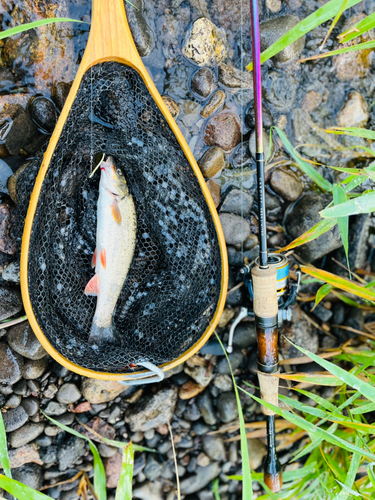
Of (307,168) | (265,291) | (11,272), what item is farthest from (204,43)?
(11,272)

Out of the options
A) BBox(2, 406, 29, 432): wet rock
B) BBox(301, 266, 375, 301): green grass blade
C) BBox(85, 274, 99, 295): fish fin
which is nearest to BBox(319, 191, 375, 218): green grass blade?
BBox(301, 266, 375, 301): green grass blade

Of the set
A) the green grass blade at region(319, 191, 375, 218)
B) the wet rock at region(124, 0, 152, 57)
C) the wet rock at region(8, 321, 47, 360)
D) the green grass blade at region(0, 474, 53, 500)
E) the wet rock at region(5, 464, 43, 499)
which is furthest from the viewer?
the wet rock at region(5, 464, 43, 499)

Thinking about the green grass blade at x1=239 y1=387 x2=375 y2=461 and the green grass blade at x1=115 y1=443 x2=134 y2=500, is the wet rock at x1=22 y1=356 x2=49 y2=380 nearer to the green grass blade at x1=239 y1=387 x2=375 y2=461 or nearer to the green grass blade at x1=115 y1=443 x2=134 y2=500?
the green grass blade at x1=115 y1=443 x2=134 y2=500

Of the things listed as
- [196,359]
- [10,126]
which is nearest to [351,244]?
[196,359]

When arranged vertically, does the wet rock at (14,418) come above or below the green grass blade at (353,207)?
below

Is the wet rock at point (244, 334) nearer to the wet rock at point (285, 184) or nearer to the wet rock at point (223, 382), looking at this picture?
the wet rock at point (223, 382)

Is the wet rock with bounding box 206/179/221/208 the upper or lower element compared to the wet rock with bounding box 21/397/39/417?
upper

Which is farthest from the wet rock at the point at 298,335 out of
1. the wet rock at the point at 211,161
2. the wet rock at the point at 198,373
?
the wet rock at the point at 211,161

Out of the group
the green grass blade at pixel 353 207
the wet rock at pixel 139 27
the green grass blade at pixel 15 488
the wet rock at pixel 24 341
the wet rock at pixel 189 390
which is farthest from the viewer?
the wet rock at pixel 189 390
